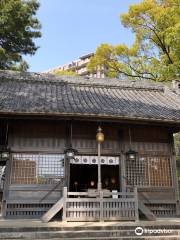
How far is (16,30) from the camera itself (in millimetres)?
24609

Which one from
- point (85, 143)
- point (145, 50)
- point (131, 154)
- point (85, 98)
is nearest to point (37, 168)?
point (85, 143)

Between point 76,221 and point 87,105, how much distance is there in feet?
15.0

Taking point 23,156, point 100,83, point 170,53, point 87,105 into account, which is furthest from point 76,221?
point 170,53

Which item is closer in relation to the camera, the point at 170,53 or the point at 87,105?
the point at 87,105

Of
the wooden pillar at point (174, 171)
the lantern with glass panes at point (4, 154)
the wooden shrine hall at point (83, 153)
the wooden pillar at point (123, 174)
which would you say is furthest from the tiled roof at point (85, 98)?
the wooden pillar at point (123, 174)

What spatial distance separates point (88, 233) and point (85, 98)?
6.46 m

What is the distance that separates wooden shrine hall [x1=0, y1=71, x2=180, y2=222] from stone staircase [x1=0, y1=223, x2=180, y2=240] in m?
0.98

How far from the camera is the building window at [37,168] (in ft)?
33.6

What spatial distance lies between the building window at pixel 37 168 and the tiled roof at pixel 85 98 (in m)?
1.89

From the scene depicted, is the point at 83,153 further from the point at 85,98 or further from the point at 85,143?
the point at 85,98

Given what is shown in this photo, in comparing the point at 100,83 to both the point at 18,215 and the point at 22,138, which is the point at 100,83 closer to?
the point at 22,138

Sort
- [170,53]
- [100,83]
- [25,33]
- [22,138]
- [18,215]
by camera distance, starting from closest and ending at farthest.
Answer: [18,215] → [22,138] → [100,83] → [170,53] → [25,33]

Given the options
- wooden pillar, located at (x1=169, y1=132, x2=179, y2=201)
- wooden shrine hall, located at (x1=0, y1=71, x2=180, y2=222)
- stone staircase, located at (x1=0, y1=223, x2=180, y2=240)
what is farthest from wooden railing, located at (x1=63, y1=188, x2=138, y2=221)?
wooden pillar, located at (x1=169, y1=132, x2=179, y2=201)

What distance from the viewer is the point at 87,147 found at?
1088 centimetres
